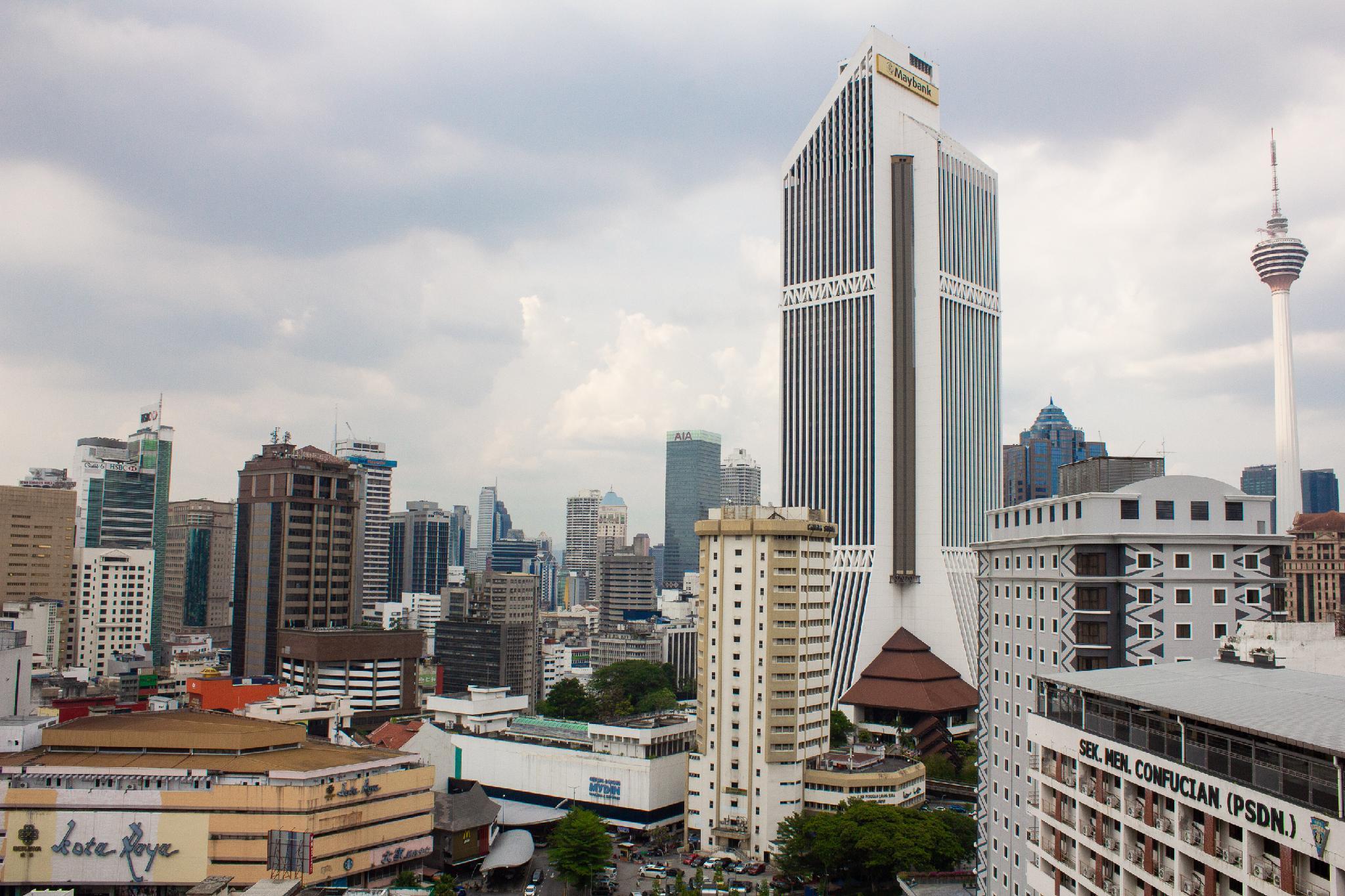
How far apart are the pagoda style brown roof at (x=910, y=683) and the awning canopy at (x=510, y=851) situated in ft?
176

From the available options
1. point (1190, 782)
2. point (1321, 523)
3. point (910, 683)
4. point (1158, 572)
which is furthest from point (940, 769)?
point (1321, 523)

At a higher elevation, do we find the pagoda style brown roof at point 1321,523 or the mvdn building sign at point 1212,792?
the pagoda style brown roof at point 1321,523

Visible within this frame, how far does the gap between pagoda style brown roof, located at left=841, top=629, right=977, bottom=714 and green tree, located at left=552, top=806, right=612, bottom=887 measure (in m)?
56.0

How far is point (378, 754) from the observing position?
274ft

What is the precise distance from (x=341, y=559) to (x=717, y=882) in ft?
347

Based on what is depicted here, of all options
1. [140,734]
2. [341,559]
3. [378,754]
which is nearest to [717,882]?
[378,754]

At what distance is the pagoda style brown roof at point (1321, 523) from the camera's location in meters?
168

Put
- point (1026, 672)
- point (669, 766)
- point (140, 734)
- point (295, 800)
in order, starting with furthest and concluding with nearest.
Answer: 1. point (669, 766)
2. point (140, 734)
3. point (295, 800)
4. point (1026, 672)

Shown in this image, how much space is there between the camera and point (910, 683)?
131 m

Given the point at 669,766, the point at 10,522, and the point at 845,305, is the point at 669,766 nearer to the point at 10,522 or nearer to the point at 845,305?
the point at 845,305

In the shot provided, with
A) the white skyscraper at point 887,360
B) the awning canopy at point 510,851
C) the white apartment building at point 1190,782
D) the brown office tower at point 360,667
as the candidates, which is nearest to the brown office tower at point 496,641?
the brown office tower at point 360,667

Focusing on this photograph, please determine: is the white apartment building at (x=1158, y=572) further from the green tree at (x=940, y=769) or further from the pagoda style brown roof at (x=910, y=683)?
the pagoda style brown roof at (x=910, y=683)

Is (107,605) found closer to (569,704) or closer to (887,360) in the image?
(569,704)

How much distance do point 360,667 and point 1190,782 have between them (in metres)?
125
